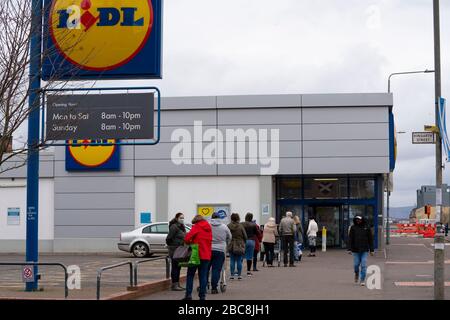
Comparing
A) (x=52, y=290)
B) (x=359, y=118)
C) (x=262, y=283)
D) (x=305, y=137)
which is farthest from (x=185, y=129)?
(x=52, y=290)

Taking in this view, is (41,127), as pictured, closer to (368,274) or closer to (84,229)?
(368,274)

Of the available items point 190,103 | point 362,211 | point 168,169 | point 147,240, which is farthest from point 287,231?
point 362,211

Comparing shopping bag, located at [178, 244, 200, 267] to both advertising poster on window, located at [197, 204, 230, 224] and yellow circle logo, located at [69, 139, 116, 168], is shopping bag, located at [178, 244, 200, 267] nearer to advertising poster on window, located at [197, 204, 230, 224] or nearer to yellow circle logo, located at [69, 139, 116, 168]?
advertising poster on window, located at [197, 204, 230, 224]

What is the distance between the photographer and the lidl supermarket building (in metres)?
37.2

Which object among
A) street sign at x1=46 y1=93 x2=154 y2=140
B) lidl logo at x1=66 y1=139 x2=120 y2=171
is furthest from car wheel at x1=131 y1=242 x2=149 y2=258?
street sign at x1=46 y1=93 x2=154 y2=140

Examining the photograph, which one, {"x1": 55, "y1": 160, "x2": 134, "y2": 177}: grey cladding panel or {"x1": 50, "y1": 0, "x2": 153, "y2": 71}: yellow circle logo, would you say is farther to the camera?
{"x1": 55, "y1": 160, "x2": 134, "y2": 177}: grey cladding panel

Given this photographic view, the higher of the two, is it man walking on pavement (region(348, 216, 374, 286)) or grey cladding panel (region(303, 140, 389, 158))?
grey cladding panel (region(303, 140, 389, 158))

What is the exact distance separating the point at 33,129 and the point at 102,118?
1.52 metres

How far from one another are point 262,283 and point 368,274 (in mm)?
2637

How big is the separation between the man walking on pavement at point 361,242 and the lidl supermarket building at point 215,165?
1714cm

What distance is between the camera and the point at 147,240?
109 ft

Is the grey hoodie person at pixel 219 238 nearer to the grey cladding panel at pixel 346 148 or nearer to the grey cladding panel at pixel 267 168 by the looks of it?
the grey cladding panel at pixel 267 168

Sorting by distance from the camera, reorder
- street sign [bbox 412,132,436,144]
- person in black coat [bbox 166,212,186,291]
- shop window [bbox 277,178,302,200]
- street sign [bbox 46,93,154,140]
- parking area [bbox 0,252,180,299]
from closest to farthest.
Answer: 1. parking area [bbox 0,252,180,299]
2. street sign [bbox 412,132,436,144]
3. street sign [bbox 46,93,154,140]
4. person in black coat [bbox 166,212,186,291]
5. shop window [bbox 277,178,302,200]

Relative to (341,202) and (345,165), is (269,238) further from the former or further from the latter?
(341,202)
